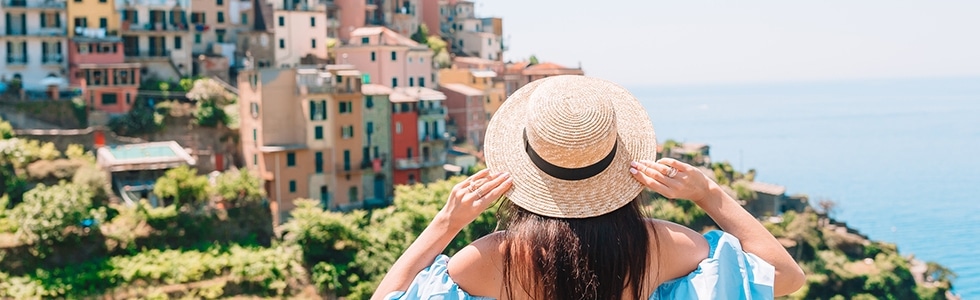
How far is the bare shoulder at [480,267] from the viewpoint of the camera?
6.91ft

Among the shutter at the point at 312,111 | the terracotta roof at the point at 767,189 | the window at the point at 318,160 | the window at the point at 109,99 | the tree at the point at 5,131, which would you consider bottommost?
the terracotta roof at the point at 767,189

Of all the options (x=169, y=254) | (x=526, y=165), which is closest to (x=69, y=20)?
(x=169, y=254)

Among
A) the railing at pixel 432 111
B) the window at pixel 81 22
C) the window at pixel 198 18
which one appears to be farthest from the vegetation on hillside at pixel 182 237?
the window at pixel 198 18

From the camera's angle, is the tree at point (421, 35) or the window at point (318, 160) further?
the tree at point (421, 35)

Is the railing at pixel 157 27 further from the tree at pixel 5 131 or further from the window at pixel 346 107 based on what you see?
the window at pixel 346 107

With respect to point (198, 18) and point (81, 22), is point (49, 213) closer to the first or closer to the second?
point (81, 22)

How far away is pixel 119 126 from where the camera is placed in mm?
24984

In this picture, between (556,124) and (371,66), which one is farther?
(371,66)

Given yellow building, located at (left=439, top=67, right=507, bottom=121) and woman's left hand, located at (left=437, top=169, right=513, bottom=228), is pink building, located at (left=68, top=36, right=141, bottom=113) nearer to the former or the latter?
yellow building, located at (left=439, top=67, right=507, bottom=121)

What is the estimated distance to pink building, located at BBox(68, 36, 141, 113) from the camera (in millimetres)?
25516

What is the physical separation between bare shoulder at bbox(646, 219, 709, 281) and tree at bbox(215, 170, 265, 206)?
20456 millimetres

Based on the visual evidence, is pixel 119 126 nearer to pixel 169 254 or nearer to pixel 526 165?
pixel 169 254

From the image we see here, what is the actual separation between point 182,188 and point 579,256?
2016 centimetres

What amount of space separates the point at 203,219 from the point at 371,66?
27.1ft
